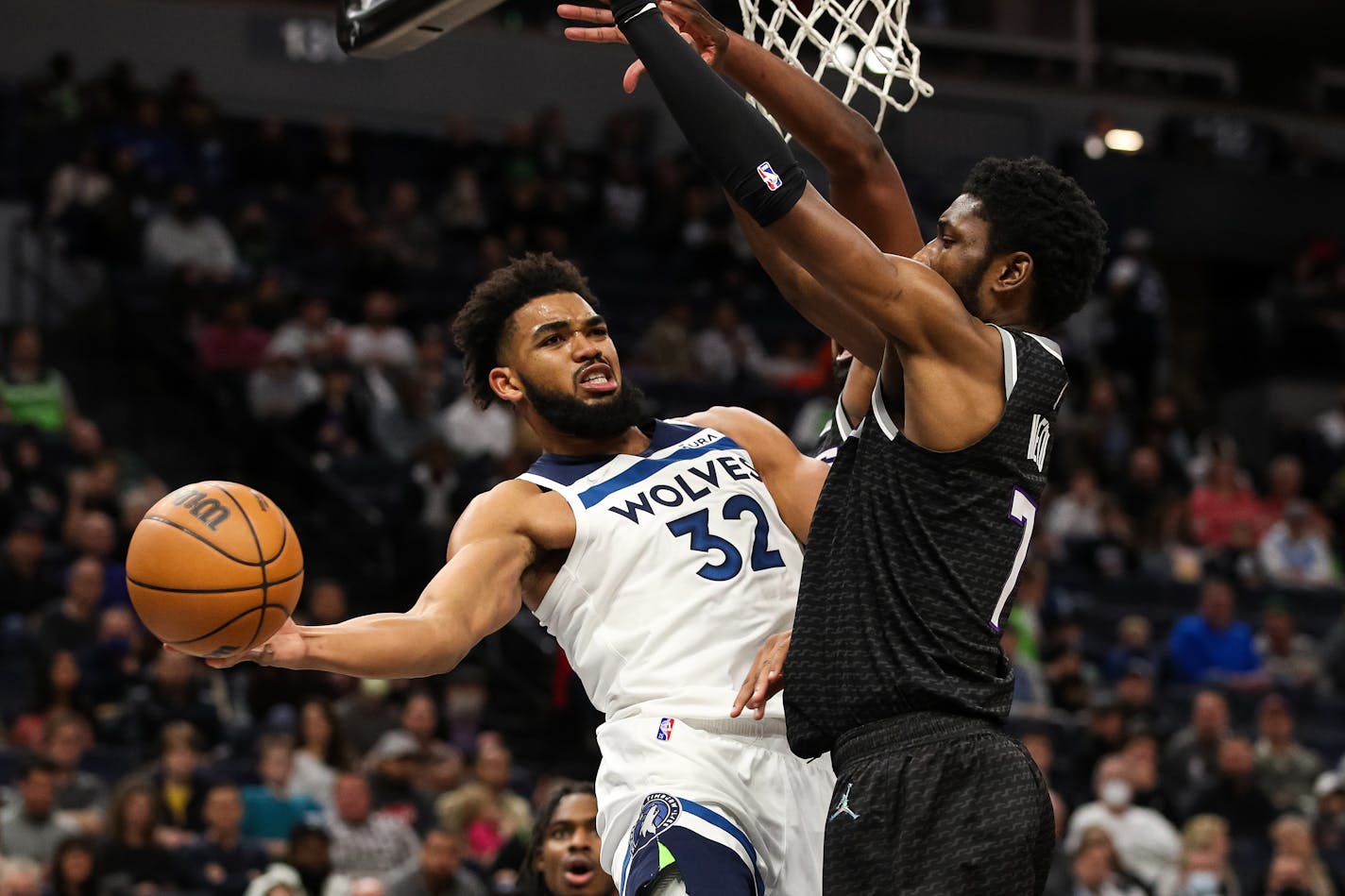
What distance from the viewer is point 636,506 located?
4.81 m

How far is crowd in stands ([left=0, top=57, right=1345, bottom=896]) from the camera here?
9.57 m

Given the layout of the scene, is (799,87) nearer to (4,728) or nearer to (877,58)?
(877,58)

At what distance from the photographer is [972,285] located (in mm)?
4062

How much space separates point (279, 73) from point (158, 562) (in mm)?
14736

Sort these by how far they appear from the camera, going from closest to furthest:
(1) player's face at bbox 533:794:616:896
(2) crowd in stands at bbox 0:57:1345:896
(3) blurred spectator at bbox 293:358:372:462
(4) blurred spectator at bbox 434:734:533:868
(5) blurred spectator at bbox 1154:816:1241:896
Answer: (1) player's face at bbox 533:794:616:896 → (2) crowd in stands at bbox 0:57:1345:896 → (4) blurred spectator at bbox 434:734:533:868 → (5) blurred spectator at bbox 1154:816:1241:896 → (3) blurred spectator at bbox 293:358:372:462

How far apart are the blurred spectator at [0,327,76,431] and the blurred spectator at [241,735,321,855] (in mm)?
3737

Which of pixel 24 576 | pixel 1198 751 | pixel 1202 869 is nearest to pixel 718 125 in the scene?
pixel 1202 869

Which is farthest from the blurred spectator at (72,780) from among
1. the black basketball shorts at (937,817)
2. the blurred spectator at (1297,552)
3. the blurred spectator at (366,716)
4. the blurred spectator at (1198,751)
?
the blurred spectator at (1297,552)

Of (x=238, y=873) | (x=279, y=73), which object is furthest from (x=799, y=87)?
(x=279, y=73)

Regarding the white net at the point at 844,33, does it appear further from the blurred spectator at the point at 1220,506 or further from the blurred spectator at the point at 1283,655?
the blurred spectator at the point at 1220,506

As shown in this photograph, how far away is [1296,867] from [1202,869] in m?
0.52

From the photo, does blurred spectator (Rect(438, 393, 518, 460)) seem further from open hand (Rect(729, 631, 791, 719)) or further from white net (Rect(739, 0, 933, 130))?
open hand (Rect(729, 631, 791, 719))

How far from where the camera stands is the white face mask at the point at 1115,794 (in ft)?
36.1

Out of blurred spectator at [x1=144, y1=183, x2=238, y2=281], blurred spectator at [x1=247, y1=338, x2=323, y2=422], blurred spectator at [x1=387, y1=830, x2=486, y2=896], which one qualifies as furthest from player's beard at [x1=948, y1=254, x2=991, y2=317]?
blurred spectator at [x1=144, y1=183, x2=238, y2=281]
